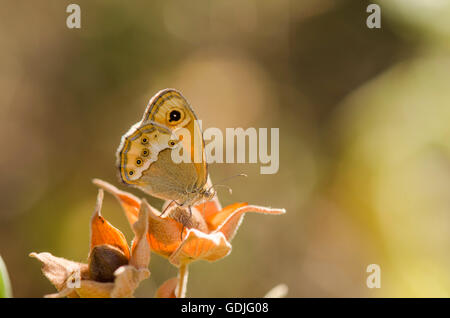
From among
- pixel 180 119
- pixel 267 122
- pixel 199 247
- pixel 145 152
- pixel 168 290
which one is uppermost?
pixel 267 122

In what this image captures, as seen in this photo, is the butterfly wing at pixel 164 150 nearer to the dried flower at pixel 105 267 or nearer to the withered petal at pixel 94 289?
the dried flower at pixel 105 267

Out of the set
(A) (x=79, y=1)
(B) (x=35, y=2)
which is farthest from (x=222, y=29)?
(B) (x=35, y=2)

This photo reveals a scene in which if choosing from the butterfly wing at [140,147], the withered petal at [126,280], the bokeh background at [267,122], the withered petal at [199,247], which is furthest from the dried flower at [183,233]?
the bokeh background at [267,122]

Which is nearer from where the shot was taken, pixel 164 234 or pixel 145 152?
pixel 164 234

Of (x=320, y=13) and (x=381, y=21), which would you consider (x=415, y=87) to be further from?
(x=320, y=13)

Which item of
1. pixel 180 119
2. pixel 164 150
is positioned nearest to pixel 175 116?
pixel 180 119

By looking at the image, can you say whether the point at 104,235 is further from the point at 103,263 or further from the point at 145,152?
the point at 145,152

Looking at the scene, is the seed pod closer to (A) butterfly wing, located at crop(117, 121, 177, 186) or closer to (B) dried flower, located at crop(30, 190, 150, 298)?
(B) dried flower, located at crop(30, 190, 150, 298)
